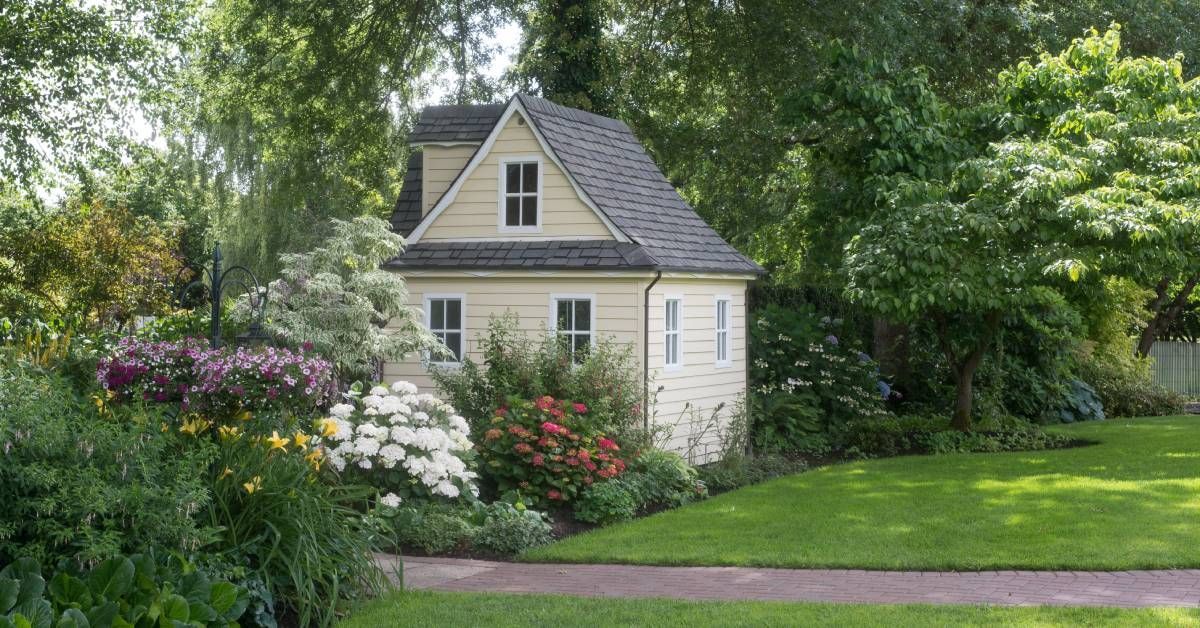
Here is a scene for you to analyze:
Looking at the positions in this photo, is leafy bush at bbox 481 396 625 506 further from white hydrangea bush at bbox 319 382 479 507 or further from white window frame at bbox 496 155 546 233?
white window frame at bbox 496 155 546 233

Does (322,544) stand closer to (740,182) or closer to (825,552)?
(825,552)

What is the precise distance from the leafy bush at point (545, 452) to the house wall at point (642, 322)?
86.8 inches

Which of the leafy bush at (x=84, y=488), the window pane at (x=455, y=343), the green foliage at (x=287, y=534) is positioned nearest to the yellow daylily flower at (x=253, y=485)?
the green foliage at (x=287, y=534)

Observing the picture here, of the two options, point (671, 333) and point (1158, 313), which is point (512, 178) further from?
point (1158, 313)

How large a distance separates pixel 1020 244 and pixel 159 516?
38.9ft

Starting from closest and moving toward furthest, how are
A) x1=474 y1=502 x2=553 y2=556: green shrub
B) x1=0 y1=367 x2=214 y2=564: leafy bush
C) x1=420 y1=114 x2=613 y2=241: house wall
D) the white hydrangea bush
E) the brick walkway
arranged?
1. x1=0 y1=367 x2=214 y2=564: leafy bush
2. the brick walkway
3. x1=474 y1=502 x2=553 y2=556: green shrub
4. the white hydrangea bush
5. x1=420 y1=114 x2=613 y2=241: house wall

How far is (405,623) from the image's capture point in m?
7.49

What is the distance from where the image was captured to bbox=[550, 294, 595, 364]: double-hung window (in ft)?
50.5

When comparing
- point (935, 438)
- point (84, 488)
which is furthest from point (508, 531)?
point (935, 438)

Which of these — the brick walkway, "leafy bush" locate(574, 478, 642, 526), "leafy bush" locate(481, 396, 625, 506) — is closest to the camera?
the brick walkway

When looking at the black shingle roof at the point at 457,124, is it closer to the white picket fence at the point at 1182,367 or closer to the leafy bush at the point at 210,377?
the leafy bush at the point at 210,377

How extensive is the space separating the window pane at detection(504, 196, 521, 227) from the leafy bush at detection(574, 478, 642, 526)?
5.17m

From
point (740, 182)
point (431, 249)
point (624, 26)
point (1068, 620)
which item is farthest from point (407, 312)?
point (624, 26)

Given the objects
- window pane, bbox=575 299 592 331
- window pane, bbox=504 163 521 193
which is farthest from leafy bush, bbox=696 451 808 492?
window pane, bbox=504 163 521 193
